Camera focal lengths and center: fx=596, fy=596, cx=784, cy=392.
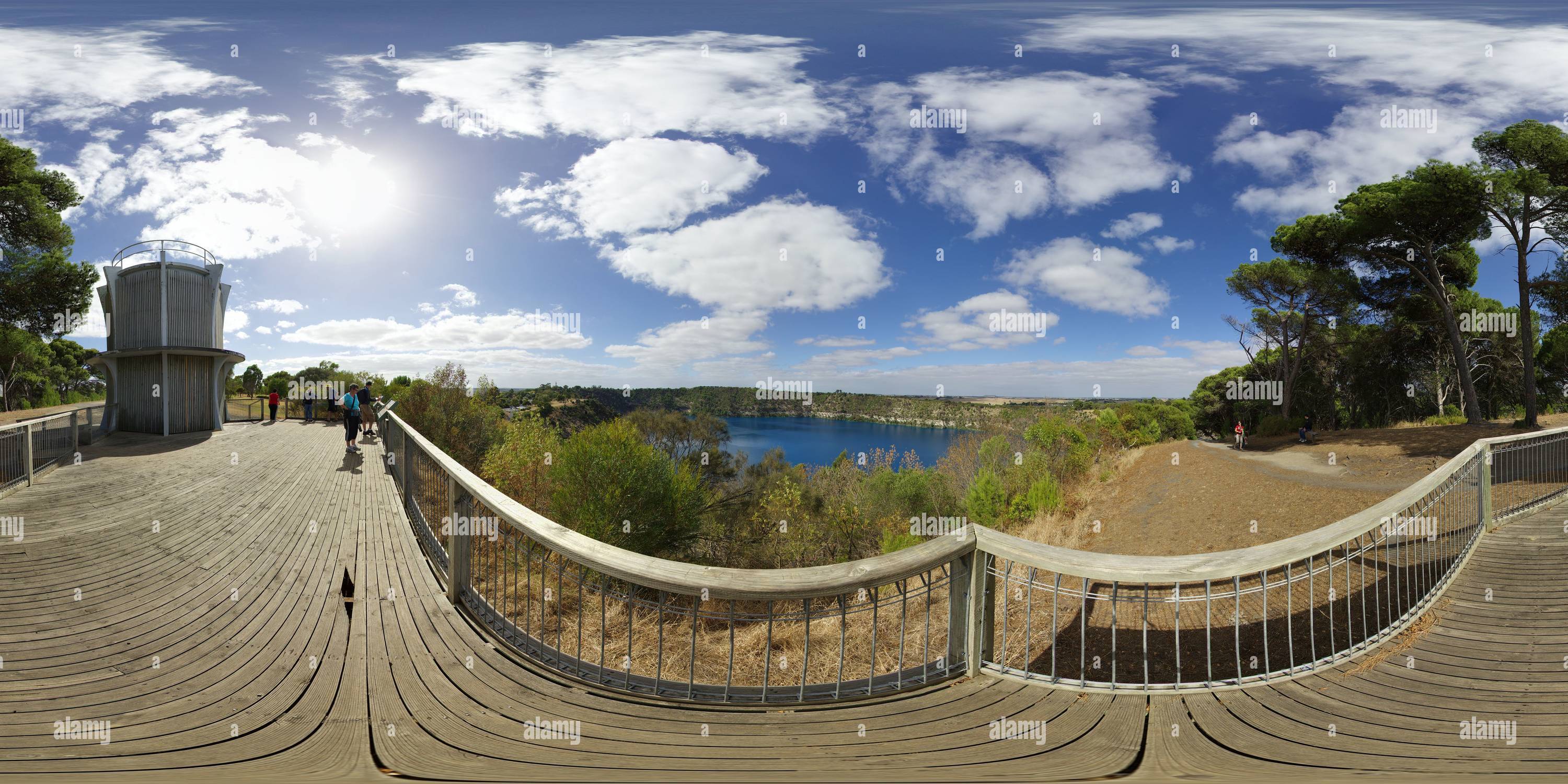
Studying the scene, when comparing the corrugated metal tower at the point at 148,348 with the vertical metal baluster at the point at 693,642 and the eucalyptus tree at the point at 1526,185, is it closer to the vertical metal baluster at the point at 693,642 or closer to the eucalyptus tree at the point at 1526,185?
the vertical metal baluster at the point at 693,642

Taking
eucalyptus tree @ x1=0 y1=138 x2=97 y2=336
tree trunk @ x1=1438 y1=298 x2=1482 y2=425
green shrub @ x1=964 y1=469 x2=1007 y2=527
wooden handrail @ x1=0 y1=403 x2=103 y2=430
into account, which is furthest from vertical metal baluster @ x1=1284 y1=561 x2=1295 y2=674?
eucalyptus tree @ x1=0 y1=138 x2=97 y2=336

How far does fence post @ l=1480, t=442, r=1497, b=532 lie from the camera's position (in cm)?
628

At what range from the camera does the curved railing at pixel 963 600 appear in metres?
2.86

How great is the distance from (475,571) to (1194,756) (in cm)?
585

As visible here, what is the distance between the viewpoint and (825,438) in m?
112

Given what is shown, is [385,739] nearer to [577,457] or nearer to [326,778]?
[326,778]

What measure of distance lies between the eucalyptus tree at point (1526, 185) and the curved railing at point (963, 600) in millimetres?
12975

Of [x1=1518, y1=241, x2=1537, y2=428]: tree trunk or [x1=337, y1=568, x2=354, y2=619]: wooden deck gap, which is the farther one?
[x1=1518, y1=241, x2=1537, y2=428]: tree trunk

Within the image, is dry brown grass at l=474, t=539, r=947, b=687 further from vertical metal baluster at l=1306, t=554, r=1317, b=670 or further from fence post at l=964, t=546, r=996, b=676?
vertical metal baluster at l=1306, t=554, r=1317, b=670

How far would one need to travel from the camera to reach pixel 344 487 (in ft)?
28.7

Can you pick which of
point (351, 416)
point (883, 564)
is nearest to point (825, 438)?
point (351, 416)

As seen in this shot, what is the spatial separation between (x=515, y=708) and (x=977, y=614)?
90.7 inches

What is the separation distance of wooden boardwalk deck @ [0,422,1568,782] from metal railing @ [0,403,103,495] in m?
4.89

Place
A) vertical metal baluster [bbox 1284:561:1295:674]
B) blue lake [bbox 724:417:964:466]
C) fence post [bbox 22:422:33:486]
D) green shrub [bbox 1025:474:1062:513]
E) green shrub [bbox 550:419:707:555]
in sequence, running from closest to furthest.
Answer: vertical metal baluster [bbox 1284:561:1295:674], fence post [bbox 22:422:33:486], green shrub [bbox 550:419:707:555], green shrub [bbox 1025:474:1062:513], blue lake [bbox 724:417:964:466]
